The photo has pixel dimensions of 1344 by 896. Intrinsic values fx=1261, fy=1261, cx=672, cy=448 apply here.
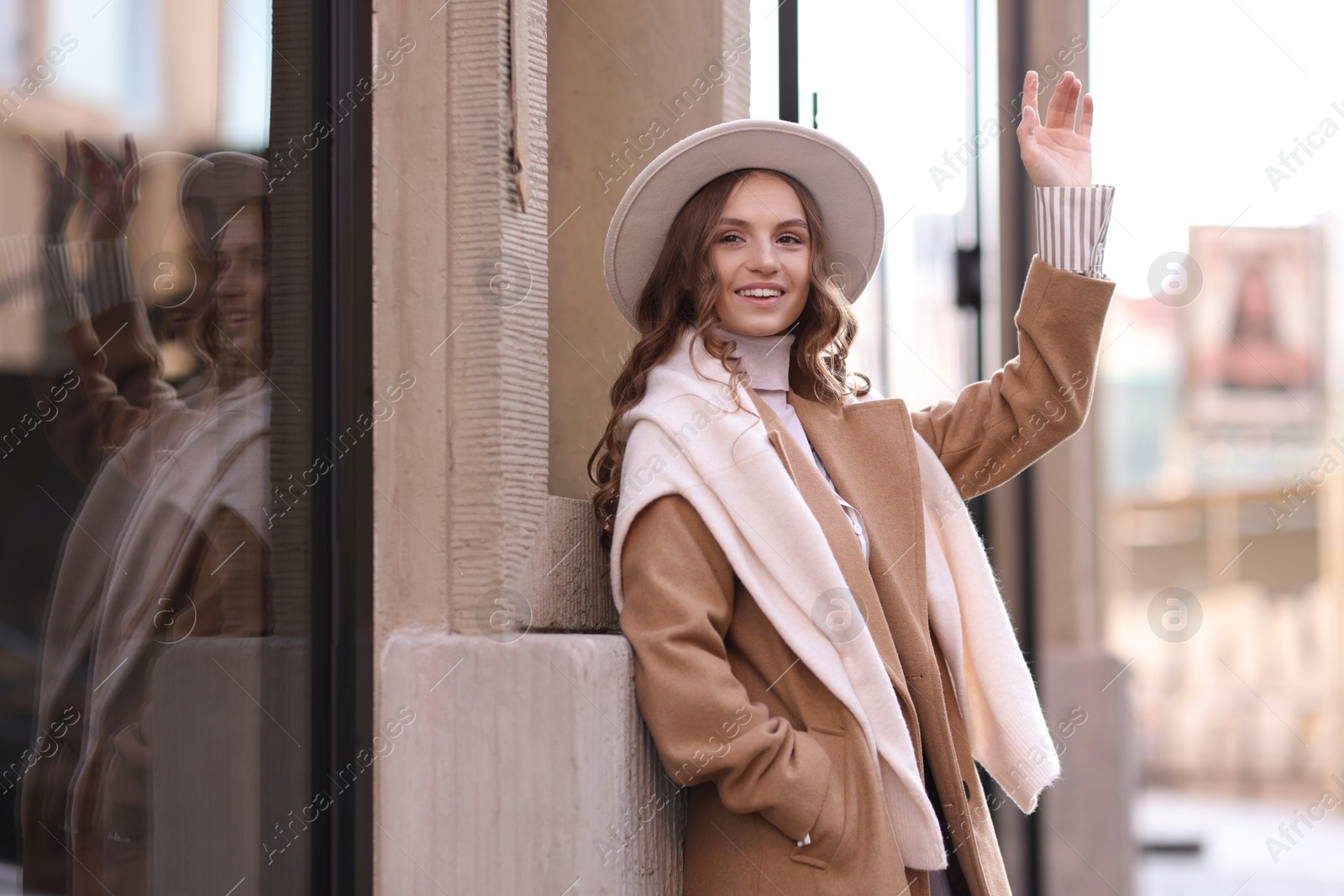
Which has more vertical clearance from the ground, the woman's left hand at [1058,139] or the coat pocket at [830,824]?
the woman's left hand at [1058,139]

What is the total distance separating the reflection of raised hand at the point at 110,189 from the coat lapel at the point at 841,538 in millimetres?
994

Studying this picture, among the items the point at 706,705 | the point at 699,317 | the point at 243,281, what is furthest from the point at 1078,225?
the point at 243,281

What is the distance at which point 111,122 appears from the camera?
4.90 feet

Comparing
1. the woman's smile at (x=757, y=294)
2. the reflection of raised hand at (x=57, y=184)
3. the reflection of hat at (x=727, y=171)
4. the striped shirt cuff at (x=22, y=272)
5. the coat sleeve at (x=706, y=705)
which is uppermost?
the reflection of hat at (x=727, y=171)

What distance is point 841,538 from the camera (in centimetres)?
199

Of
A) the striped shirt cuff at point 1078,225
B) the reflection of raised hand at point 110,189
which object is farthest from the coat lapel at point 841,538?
the reflection of raised hand at point 110,189

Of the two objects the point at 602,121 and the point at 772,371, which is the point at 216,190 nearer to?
the point at 772,371

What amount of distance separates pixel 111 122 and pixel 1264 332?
75.8 ft

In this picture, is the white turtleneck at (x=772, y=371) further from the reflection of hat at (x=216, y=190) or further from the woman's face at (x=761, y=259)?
the reflection of hat at (x=216, y=190)

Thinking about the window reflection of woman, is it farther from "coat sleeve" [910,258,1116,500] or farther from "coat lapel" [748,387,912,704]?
"coat sleeve" [910,258,1116,500]

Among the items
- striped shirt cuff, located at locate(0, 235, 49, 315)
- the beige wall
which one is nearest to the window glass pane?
striped shirt cuff, located at locate(0, 235, 49, 315)

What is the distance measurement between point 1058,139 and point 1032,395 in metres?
0.46

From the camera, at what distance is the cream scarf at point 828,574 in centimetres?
189

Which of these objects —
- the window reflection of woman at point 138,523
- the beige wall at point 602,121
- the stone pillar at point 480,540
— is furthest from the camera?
the beige wall at point 602,121
